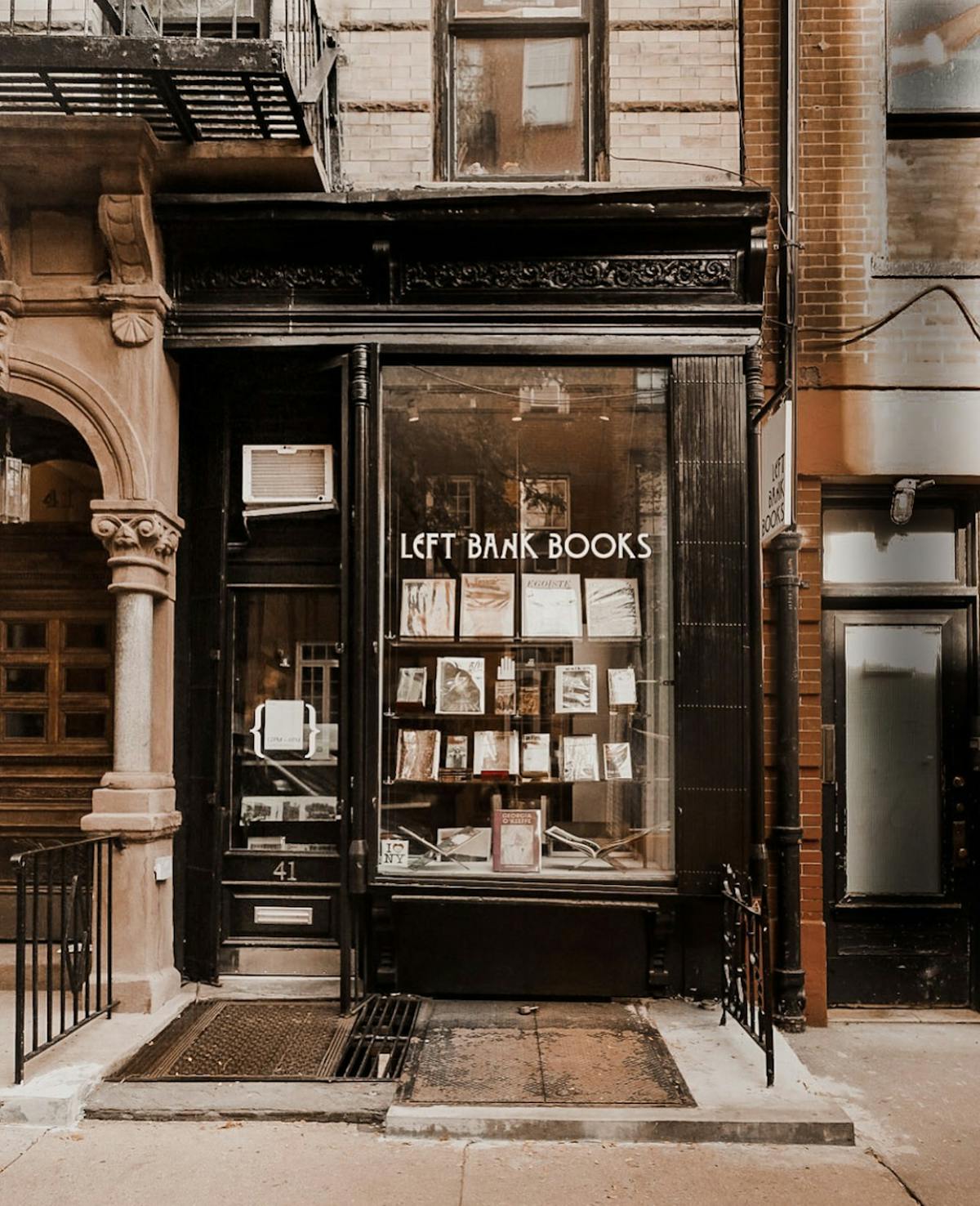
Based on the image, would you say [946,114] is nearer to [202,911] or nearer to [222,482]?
[222,482]

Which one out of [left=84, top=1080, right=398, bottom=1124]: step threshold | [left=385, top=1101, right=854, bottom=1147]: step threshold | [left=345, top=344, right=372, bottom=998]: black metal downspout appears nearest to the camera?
[left=385, top=1101, right=854, bottom=1147]: step threshold

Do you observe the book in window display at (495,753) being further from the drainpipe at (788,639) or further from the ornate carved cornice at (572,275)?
the ornate carved cornice at (572,275)

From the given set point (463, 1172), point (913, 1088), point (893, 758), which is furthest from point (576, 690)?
point (463, 1172)

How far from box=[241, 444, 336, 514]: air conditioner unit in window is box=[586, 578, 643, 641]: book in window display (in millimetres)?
1896

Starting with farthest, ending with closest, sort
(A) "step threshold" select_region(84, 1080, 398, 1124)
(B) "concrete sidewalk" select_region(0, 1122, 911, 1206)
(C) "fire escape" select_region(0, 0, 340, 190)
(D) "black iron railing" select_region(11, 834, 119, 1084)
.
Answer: (C) "fire escape" select_region(0, 0, 340, 190), (D) "black iron railing" select_region(11, 834, 119, 1084), (A) "step threshold" select_region(84, 1080, 398, 1124), (B) "concrete sidewalk" select_region(0, 1122, 911, 1206)

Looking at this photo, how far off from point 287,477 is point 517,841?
9.62ft

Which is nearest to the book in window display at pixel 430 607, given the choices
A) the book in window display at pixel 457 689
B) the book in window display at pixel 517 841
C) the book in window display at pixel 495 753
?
the book in window display at pixel 457 689

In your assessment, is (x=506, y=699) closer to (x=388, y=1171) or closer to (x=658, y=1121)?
(x=658, y=1121)

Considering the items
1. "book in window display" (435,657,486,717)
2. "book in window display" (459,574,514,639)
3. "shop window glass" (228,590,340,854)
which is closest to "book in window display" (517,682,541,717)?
"book in window display" (435,657,486,717)

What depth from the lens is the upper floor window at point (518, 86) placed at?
7.25m

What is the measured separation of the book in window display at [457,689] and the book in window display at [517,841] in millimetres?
704

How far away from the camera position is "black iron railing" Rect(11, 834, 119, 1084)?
5.19 m

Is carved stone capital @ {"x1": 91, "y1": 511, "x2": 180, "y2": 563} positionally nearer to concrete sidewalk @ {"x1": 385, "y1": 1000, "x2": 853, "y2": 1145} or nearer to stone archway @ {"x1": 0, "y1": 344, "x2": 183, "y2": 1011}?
stone archway @ {"x1": 0, "y1": 344, "x2": 183, "y2": 1011}

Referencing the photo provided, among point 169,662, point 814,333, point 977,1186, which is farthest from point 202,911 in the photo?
point 814,333
